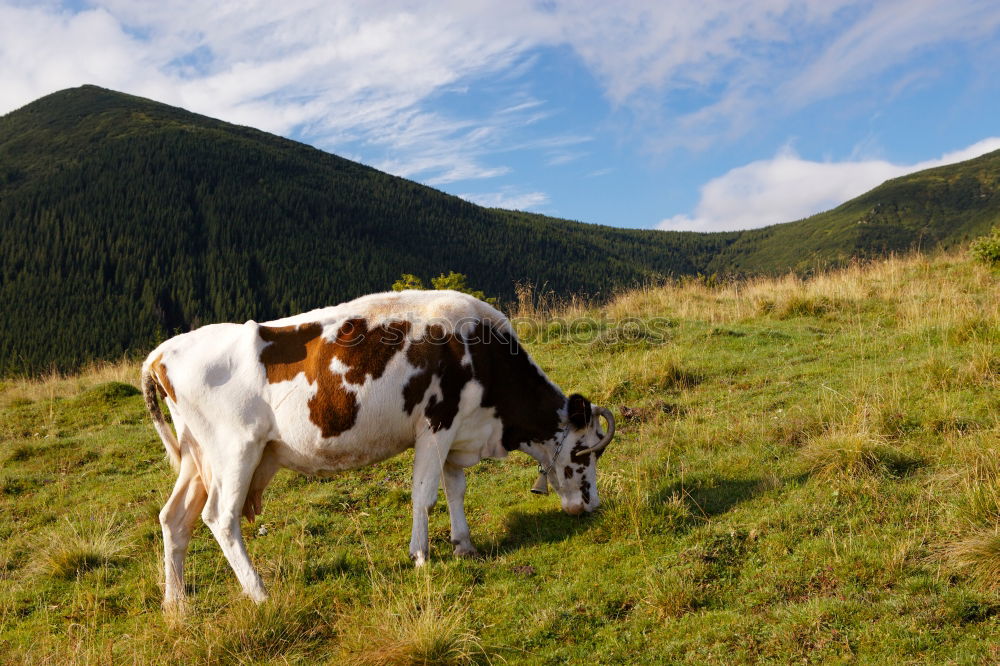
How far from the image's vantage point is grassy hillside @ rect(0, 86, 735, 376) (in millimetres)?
109062

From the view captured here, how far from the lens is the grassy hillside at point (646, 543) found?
4641mm

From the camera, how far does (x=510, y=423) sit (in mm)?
6965

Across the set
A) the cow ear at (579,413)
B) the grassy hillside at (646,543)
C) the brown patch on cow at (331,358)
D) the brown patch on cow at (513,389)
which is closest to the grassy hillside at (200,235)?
the grassy hillside at (646,543)

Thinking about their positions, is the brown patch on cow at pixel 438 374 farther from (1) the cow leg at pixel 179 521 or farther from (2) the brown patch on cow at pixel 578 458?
(1) the cow leg at pixel 179 521

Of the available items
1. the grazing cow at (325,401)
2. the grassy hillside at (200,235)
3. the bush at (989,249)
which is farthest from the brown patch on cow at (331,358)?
the grassy hillside at (200,235)

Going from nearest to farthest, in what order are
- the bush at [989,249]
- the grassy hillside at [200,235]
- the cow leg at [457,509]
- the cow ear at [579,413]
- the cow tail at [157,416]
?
1. the cow tail at [157,416]
2. the cow leg at [457,509]
3. the cow ear at [579,413]
4. the bush at [989,249]
5. the grassy hillside at [200,235]

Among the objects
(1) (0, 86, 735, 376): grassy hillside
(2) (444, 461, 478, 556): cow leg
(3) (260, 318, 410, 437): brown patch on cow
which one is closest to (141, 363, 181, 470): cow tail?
(3) (260, 318, 410, 437): brown patch on cow

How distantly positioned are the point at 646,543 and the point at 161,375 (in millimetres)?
4728

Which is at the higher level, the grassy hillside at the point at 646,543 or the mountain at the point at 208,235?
the mountain at the point at 208,235

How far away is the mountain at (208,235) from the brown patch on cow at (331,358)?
95888 millimetres

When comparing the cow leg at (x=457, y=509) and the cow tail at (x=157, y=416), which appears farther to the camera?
the cow leg at (x=457, y=509)

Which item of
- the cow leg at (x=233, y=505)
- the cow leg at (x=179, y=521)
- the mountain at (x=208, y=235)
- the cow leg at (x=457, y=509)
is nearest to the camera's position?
the cow leg at (x=233, y=505)

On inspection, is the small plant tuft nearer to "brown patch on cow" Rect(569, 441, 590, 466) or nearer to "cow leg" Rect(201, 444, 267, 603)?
"cow leg" Rect(201, 444, 267, 603)

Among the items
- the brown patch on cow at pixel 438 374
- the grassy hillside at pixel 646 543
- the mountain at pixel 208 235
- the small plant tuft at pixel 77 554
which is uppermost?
the mountain at pixel 208 235
